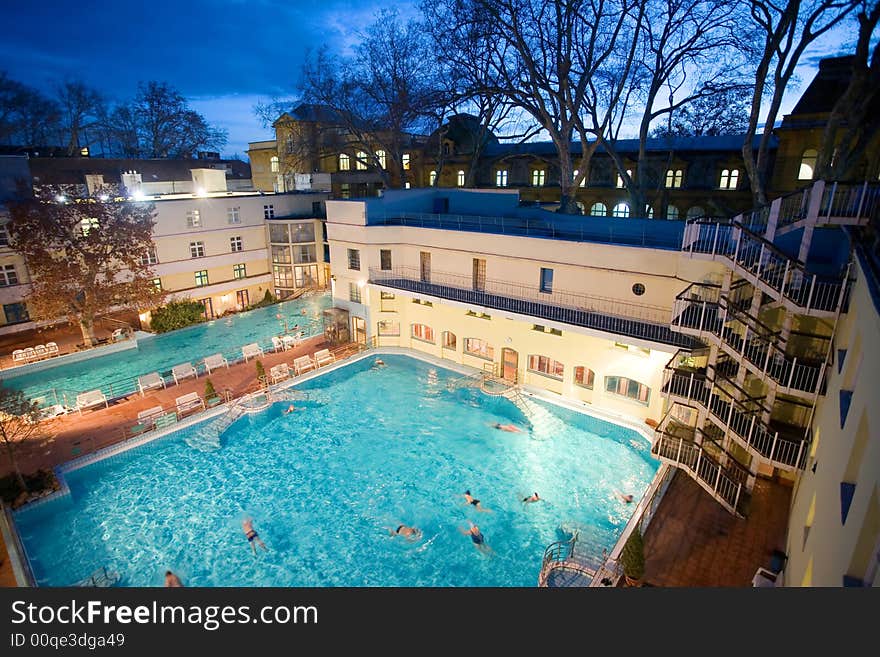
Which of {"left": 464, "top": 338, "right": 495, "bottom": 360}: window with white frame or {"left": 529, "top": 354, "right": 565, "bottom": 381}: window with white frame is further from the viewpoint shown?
{"left": 464, "top": 338, "right": 495, "bottom": 360}: window with white frame

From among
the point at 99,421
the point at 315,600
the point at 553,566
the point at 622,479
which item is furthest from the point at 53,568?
the point at 622,479

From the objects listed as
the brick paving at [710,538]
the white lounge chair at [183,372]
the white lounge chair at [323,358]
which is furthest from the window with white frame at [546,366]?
the white lounge chair at [183,372]

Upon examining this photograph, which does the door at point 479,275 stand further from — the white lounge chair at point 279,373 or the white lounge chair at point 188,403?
the white lounge chair at point 188,403

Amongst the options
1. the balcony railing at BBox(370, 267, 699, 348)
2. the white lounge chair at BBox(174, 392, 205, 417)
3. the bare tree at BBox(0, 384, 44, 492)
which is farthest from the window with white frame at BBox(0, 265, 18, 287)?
the balcony railing at BBox(370, 267, 699, 348)

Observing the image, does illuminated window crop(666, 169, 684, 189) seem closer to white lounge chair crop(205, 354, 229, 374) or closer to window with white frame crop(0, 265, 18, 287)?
white lounge chair crop(205, 354, 229, 374)

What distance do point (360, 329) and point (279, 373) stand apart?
5.95m

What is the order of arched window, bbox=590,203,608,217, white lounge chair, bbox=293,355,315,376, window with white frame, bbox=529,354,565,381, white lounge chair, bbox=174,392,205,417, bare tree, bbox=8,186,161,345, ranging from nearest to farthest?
white lounge chair, bbox=174,392,205,417
window with white frame, bbox=529,354,565,381
white lounge chair, bbox=293,355,315,376
bare tree, bbox=8,186,161,345
arched window, bbox=590,203,608,217

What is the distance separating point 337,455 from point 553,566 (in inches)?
367

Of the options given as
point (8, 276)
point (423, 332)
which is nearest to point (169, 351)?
point (8, 276)

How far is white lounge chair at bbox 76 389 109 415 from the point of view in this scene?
71.2ft

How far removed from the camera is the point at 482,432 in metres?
20.7

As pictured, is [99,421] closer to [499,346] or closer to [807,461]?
[499,346]

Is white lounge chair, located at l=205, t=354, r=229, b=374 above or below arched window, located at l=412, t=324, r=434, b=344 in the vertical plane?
below

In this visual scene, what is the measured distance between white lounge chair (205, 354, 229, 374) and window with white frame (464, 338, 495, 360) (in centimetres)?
1337
